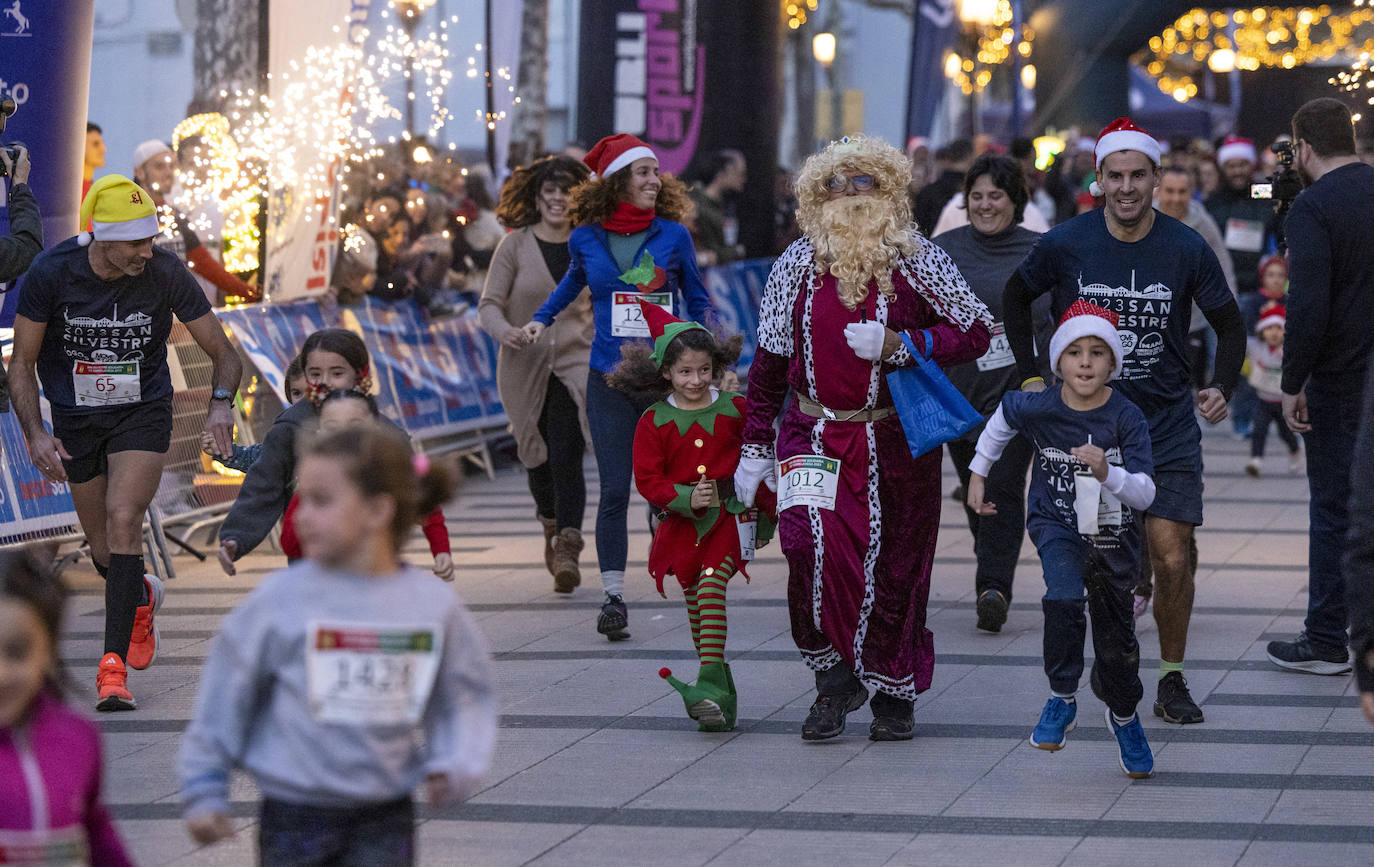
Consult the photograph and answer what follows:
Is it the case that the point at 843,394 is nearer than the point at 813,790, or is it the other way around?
the point at 813,790

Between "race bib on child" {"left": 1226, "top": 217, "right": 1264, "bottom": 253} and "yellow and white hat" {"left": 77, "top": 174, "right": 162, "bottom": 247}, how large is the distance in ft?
35.2

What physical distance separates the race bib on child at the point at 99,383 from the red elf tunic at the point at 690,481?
72.8 inches

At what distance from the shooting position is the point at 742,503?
649 cm

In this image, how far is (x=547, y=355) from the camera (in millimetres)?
8930

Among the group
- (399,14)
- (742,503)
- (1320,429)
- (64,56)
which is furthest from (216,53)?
(1320,429)

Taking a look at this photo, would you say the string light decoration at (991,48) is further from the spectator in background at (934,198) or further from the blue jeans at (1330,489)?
the blue jeans at (1330,489)

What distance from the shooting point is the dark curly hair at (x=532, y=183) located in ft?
29.4

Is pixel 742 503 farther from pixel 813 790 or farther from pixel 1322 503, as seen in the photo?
pixel 1322 503

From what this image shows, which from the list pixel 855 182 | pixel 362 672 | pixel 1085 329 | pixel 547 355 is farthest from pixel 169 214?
pixel 362 672

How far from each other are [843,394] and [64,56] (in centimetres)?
475

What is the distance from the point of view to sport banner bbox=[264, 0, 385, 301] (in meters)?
11.5

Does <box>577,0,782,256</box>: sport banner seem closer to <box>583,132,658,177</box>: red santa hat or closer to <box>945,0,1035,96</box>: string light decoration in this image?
<box>583,132,658,177</box>: red santa hat

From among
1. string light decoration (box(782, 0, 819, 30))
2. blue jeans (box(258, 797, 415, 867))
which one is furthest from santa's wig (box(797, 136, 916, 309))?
string light decoration (box(782, 0, 819, 30))

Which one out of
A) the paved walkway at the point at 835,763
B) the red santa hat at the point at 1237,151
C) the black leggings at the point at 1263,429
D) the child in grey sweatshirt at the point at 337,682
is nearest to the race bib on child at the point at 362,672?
the child in grey sweatshirt at the point at 337,682
